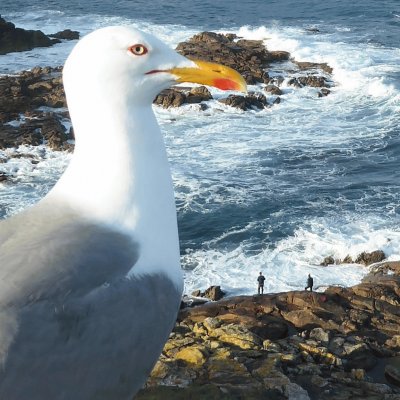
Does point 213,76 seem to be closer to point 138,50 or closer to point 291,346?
point 138,50

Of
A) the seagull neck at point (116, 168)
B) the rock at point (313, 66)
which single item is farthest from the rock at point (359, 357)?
the rock at point (313, 66)

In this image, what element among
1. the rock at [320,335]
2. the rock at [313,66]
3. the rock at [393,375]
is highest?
the rock at [393,375]

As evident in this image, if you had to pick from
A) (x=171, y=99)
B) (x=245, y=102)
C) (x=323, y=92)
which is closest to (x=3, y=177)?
(x=171, y=99)

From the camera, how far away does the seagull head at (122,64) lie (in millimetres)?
3568

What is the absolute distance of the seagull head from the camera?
357 cm

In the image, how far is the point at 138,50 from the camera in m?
3.62

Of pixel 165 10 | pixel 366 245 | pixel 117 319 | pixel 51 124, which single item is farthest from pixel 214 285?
pixel 165 10

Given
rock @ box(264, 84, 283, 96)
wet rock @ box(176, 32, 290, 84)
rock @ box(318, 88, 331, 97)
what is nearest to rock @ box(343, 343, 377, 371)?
rock @ box(264, 84, 283, 96)

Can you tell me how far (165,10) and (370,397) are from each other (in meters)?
49.1

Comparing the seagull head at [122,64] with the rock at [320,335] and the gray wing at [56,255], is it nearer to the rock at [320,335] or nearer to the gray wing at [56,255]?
the gray wing at [56,255]

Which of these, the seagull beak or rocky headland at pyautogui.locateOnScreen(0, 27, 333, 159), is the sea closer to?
rocky headland at pyautogui.locateOnScreen(0, 27, 333, 159)

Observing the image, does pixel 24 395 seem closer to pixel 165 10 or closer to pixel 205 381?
pixel 205 381

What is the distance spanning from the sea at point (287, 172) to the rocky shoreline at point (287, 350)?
4429mm

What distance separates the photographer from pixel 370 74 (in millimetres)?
36156
